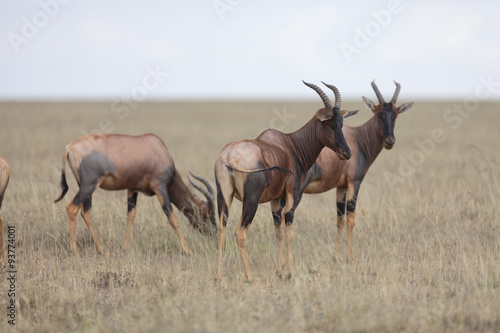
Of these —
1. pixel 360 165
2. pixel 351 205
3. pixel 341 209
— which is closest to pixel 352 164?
pixel 360 165

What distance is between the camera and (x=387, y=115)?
7961 mm

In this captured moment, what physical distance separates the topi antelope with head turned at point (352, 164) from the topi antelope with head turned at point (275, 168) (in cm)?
64

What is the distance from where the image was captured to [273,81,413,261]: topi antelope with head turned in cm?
770

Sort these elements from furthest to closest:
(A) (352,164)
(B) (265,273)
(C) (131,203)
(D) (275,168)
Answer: (C) (131,203)
(A) (352,164)
(B) (265,273)
(D) (275,168)

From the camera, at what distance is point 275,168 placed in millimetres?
6438

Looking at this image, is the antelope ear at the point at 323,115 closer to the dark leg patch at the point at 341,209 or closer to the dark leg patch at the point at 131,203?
the dark leg patch at the point at 341,209

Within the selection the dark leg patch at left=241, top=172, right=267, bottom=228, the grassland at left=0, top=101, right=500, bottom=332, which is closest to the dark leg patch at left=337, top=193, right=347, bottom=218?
the grassland at left=0, top=101, right=500, bottom=332

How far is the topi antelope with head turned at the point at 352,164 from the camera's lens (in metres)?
7.70

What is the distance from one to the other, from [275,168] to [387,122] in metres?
2.32

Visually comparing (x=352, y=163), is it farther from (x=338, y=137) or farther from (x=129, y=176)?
(x=129, y=176)

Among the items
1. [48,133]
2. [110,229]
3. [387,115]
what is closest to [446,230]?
[387,115]
